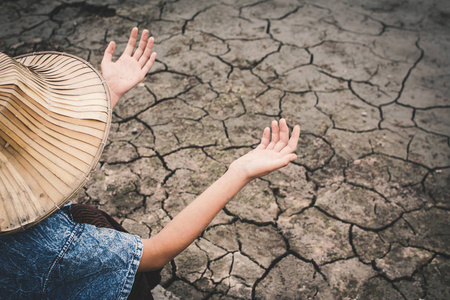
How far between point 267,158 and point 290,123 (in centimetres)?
147

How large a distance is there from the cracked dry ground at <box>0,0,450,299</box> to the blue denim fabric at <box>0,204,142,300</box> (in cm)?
79

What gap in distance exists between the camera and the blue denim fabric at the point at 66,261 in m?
0.81

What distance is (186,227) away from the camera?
3.23 ft

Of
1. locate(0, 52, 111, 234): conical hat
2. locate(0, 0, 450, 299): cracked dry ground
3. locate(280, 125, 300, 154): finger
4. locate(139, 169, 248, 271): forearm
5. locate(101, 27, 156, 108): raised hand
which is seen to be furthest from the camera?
locate(0, 0, 450, 299): cracked dry ground

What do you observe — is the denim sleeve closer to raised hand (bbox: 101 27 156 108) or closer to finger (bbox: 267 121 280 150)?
finger (bbox: 267 121 280 150)

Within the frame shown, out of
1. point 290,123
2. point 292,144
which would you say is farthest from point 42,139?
point 290,123

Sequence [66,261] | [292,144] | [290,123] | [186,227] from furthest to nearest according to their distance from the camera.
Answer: [290,123]
[292,144]
[186,227]
[66,261]

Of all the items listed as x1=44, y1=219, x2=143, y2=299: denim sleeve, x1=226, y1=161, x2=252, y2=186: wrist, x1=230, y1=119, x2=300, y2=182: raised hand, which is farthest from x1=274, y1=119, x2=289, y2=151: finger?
x1=44, y1=219, x2=143, y2=299: denim sleeve

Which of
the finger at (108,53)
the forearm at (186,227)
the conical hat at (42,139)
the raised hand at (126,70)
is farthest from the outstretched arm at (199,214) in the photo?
the finger at (108,53)

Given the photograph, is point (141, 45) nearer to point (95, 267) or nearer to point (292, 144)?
point (292, 144)

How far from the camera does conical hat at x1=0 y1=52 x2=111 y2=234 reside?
0.81 metres

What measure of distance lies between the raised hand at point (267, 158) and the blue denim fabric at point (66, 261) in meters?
0.38

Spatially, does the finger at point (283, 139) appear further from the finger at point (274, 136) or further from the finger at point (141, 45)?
the finger at point (141, 45)

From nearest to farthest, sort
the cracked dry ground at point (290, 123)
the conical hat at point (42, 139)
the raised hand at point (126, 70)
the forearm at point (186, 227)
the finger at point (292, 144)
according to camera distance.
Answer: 1. the conical hat at point (42, 139)
2. the forearm at point (186, 227)
3. the finger at point (292, 144)
4. the raised hand at point (126, 70)
5. the cracked dry ground at point (290, 123)
